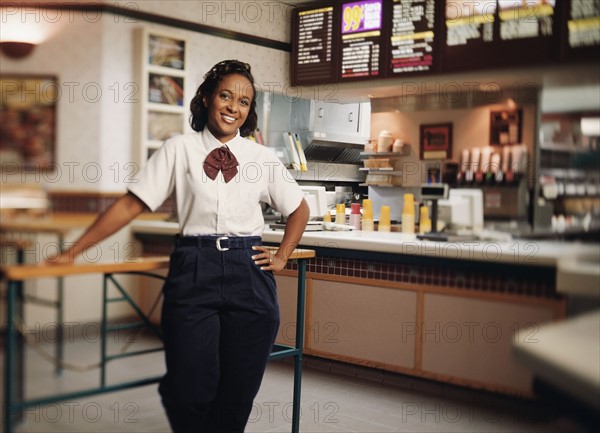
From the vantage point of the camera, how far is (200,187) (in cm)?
189

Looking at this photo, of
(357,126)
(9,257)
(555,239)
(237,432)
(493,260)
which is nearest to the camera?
(9,257)

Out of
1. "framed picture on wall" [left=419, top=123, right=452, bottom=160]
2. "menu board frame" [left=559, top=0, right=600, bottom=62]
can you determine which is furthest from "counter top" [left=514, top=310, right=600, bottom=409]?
"framed picture on wall" [left=419, top=123, right=452, bottom=160]

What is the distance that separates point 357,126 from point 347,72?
551 mm

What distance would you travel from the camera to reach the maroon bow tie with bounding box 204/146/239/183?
1.90 metres

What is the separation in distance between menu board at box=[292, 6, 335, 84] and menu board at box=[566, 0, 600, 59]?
1460 mm

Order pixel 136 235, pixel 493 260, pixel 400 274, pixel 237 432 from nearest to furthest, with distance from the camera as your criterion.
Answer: pixel 237 432 < pixel 136 235 < pixel 493 260 < pixel 400 274

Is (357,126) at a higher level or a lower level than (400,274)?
higher

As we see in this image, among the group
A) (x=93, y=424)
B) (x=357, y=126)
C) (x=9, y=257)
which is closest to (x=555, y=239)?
(x=357, y=126)

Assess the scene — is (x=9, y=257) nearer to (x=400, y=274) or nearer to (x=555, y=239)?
(x=400, y=274)

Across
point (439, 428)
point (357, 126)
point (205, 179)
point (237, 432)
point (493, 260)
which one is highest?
point (357, 126)

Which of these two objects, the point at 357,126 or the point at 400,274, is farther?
the point at 357,126

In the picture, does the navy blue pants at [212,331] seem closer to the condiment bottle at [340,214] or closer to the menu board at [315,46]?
the condiment bottle at [340,214]

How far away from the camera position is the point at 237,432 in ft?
6.59

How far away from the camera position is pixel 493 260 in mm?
2838
